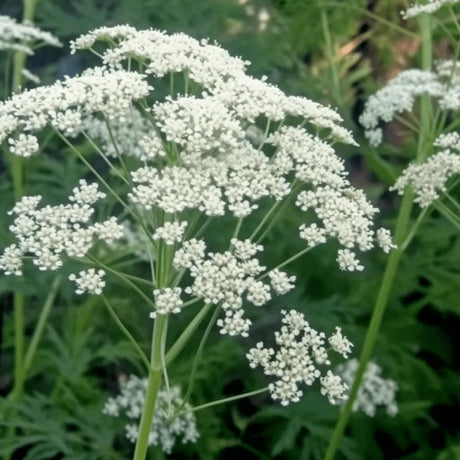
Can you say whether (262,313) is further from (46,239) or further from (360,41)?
(360,41)

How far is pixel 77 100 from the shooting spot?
2510 mm

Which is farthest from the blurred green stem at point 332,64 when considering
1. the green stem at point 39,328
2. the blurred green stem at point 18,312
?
the green stem at point 39,328

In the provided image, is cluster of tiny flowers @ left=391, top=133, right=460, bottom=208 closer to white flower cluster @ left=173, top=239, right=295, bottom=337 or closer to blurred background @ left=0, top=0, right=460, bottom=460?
blurred background @ left=0, top=0, right=460, bottom=460

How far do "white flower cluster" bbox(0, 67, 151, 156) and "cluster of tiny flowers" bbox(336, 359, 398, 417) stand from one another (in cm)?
264

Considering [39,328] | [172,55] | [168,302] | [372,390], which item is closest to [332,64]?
[372,390]

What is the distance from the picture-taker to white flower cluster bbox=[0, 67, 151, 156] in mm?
2498

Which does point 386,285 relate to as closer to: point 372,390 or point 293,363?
point 372,390

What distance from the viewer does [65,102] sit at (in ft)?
8.23

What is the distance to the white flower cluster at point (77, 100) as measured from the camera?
250cm

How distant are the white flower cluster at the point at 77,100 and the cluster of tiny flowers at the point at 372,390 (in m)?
2.64

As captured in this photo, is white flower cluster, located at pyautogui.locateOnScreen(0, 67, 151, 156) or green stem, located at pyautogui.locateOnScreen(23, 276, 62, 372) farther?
green stem, located at pyautogui.locateOnScreen(23, 276, 62, 372)

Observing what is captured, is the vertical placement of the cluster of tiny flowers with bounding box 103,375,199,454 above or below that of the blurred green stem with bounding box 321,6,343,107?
below

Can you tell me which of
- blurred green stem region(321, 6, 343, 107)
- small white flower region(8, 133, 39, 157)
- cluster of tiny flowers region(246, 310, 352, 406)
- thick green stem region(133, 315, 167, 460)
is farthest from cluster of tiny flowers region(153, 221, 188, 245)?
blurred green stem region(321, 6, 343, 107)

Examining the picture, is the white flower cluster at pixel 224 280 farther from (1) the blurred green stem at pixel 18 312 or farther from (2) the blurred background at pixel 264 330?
(1) the blurred green stem at pixel 18 312
